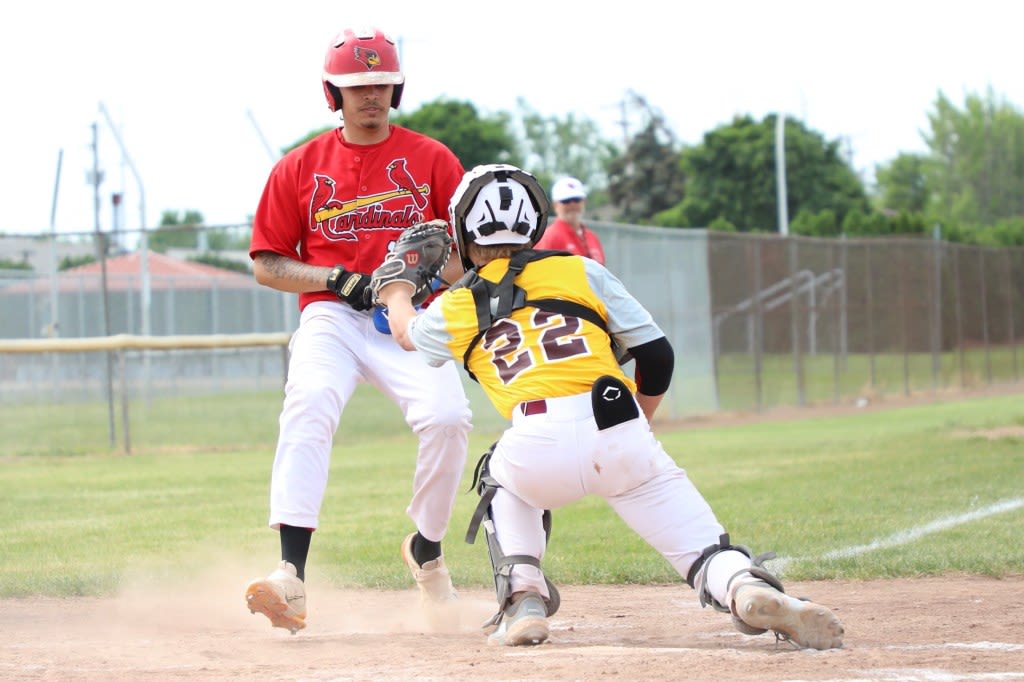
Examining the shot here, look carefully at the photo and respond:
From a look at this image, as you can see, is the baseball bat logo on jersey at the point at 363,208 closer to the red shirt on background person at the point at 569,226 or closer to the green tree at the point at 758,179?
the red shirt on background person at the point at 569,226

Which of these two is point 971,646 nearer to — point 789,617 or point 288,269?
point 789,617

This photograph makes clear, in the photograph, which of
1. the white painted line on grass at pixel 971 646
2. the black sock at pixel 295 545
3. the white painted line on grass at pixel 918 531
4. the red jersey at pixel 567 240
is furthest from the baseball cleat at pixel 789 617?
the red jersey at pixel 567 240

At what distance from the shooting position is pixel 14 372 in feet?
49.6

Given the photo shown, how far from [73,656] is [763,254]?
1775 cm

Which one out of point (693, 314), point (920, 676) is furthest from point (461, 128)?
point (920, 676)

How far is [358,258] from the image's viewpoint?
574cm

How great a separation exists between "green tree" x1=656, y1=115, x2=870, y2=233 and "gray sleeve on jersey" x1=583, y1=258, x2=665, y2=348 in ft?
172

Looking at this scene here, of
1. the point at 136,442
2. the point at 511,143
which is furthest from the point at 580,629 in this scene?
the point at 511,143

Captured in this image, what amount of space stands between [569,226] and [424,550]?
6.28 meters

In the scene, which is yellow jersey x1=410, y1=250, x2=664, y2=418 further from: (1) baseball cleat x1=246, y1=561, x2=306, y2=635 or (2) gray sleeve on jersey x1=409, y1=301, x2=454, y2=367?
(1) baseball cleat x1=246, y1=561, x2=306, y2=635

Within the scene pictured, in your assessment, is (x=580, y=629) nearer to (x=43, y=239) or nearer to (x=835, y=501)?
(x=835, y=501)

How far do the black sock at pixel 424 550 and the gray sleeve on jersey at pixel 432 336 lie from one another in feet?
3.90

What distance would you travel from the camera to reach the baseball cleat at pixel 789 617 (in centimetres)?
427

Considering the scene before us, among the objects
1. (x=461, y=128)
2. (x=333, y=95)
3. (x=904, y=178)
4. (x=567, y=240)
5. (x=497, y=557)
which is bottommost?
(x=497, y=557)
